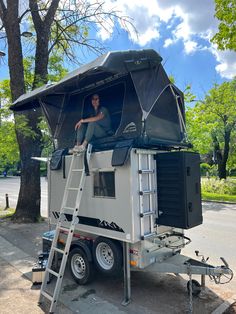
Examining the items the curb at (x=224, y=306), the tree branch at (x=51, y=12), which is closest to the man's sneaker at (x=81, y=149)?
the curb at (x=224, y=306)

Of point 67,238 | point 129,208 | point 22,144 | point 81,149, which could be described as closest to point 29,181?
point 22,144

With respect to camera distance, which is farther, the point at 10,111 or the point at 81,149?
the point at 10,111

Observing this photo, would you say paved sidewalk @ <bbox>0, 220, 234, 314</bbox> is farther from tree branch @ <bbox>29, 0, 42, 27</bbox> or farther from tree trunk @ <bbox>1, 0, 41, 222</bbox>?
tree branch @ <bbox>29, 0, 42, 27</bbox>

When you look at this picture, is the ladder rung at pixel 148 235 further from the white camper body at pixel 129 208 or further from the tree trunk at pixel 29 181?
the tree trunk at pixel 29 181

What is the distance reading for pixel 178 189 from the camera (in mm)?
4242

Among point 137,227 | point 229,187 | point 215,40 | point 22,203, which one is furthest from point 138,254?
point 229,187

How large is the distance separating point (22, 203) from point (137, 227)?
309 inches

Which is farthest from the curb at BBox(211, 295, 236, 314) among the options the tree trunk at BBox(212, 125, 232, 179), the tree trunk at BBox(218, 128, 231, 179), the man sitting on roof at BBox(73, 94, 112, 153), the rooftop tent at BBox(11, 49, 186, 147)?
the tree trunk at BBox(212, 125, 232, 179)

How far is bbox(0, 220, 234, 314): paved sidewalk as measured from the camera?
13.5 feet

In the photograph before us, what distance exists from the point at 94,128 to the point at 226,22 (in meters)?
3.40

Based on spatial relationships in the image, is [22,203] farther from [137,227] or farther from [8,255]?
[137,227]

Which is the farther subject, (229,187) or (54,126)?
(229,187)

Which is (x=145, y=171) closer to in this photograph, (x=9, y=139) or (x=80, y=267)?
(x=80, y=267)

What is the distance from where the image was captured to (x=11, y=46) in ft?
35.7
